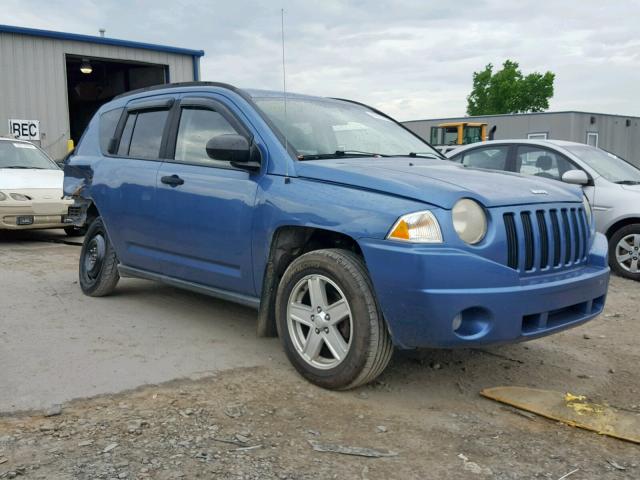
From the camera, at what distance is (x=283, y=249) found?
394 centimetres

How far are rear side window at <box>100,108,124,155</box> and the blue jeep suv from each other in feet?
1.22

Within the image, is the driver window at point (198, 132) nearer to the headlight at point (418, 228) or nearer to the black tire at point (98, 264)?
the black tire at point (98, 264)

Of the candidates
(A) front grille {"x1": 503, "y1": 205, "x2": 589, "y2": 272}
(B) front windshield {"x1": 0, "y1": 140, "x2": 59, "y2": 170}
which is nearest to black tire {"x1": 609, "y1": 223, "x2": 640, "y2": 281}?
(A) front grille {"x1": 503, "y1": 205, "x2": 589, "y2": 272}

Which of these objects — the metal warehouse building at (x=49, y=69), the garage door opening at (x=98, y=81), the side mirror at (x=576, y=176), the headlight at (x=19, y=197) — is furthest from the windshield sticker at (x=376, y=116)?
the garage door opening at (x=98, y=81)

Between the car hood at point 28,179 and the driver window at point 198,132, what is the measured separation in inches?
235

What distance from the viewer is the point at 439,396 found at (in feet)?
12.0

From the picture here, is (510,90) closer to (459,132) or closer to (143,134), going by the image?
(459,132)

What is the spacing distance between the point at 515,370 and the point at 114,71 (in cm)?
2305

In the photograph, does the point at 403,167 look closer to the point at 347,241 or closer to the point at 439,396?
the point at 347,241

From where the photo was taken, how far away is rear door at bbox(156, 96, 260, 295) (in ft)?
13.5

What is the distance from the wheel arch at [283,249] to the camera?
385 cm

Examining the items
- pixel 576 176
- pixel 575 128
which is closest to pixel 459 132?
pixel 575 128

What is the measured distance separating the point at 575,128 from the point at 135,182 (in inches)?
1016

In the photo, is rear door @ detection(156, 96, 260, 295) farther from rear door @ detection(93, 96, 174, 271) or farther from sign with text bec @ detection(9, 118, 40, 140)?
sign with text bec @ detection(9, 118, 40, 140)
